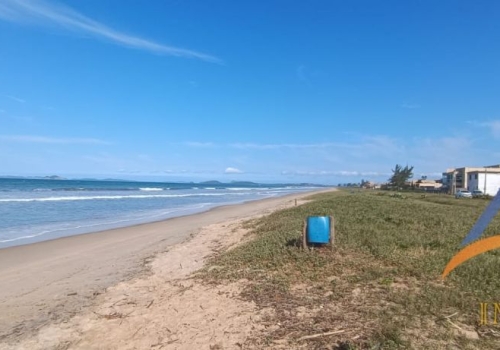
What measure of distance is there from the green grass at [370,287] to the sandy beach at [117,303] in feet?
1.93

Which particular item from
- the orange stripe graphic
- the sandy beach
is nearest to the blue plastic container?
the orange stripe graphic

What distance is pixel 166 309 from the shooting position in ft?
19.5

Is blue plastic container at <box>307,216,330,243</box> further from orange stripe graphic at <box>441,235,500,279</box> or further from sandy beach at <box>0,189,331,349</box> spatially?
sandy beach at <box>0,189,331,349</box>

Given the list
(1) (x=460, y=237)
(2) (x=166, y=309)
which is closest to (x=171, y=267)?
(2) (x=166, y=309)

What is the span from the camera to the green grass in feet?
14.9

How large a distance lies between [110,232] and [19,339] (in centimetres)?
1185

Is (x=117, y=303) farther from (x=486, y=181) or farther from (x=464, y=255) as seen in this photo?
(x=486, y=181)

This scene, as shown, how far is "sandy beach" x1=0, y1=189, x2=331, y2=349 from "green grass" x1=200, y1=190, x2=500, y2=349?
588 mm

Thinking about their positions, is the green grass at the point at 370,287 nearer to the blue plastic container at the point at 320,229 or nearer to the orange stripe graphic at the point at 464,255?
the orange stripe graphic at the point at 464,255

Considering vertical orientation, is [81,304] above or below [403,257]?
below

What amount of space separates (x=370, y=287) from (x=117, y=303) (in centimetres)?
406

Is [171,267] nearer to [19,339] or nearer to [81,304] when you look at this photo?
[81,304]

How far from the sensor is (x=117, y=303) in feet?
21.4

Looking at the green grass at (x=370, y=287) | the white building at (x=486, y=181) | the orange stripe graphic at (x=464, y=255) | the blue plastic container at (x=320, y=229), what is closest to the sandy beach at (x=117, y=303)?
the green grass at (x=370, y=287)
